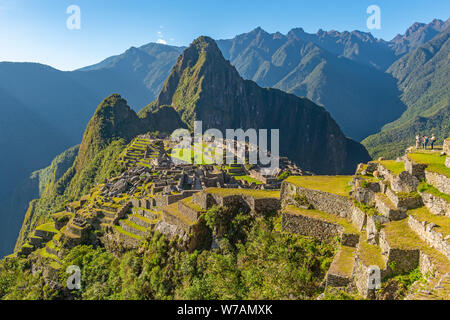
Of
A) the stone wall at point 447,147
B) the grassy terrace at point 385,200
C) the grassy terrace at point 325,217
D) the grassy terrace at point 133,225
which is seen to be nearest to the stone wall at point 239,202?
the grassy terrace at point 325,217

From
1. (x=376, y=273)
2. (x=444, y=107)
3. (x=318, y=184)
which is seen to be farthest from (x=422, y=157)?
(x=444, y=107)

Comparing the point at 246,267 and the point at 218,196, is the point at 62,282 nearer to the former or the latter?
the point at 218,196

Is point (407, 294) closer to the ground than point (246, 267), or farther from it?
farther from it

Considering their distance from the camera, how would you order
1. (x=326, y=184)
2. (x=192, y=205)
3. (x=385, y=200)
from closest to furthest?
1. (x=385, y=200)
2. (x=326, y=184)
3. (x=192, y=205)

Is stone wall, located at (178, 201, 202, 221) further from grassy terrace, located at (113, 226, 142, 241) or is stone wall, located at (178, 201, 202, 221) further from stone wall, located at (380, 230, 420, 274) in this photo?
stone wall, located at (380, 230, 420, 274)

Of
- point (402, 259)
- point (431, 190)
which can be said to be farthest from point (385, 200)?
point (402, 259)

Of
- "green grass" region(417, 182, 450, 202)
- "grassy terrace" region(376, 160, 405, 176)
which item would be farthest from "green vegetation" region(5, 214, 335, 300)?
"grassy terrace" region(376, 160, 405, 176)

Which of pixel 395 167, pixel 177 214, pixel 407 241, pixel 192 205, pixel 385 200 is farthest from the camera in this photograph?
pixel 177 214

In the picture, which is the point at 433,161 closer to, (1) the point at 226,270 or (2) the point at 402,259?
(2) the point at 402,259
